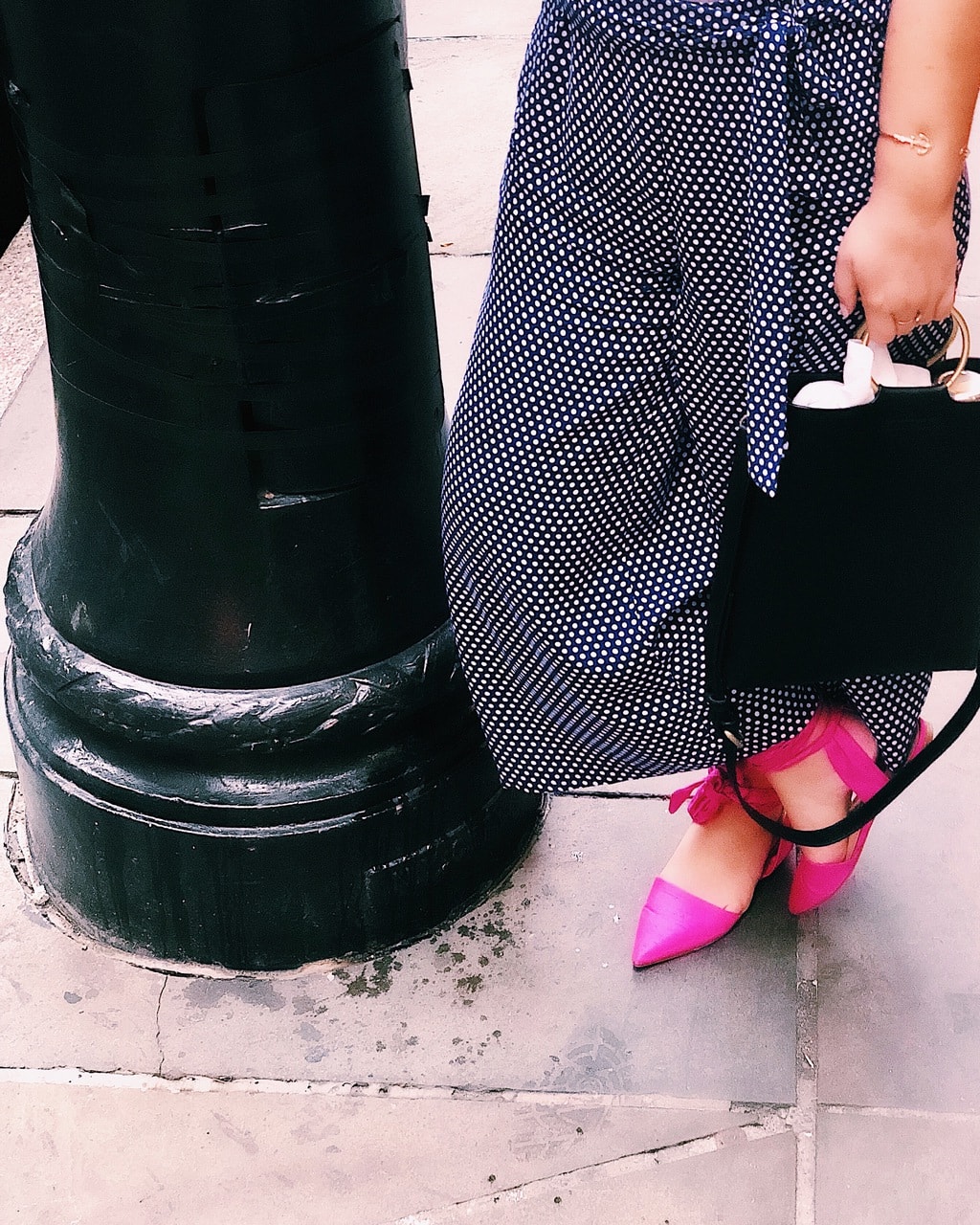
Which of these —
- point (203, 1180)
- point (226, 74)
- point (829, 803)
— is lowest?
point (203, 1180)

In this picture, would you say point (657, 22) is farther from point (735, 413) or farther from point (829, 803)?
point (829, 803)

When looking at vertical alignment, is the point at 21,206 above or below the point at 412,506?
below

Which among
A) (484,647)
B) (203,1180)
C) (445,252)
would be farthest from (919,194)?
(445,252)

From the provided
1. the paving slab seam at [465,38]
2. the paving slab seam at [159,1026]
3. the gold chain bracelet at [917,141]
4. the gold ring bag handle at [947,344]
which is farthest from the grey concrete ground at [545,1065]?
the paving slab seam at [465,38]

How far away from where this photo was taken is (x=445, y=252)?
4.02 meters

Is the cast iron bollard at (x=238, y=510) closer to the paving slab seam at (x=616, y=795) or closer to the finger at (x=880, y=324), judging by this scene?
the paving slab seam at (x=616, y=795)

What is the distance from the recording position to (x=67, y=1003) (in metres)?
2.12

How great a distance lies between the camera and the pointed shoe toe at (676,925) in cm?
215

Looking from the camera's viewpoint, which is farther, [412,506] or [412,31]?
[412,31]

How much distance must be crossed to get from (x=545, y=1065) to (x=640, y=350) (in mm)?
958

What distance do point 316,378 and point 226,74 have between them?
37cm

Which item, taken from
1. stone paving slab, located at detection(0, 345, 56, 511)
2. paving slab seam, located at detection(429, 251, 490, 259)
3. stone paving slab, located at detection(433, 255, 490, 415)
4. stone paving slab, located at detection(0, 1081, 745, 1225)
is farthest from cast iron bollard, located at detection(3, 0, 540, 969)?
paving slab seam, located at detection(429, 251, 490, 259)

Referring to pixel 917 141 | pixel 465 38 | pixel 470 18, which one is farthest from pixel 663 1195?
pixel 470 18

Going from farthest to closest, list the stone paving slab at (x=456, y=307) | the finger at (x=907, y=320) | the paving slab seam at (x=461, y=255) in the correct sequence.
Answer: the paving slab seam at (x=461, y=255) → the stone paving slab at (x=456, y=307) → the finger at (x=907, y=320)
